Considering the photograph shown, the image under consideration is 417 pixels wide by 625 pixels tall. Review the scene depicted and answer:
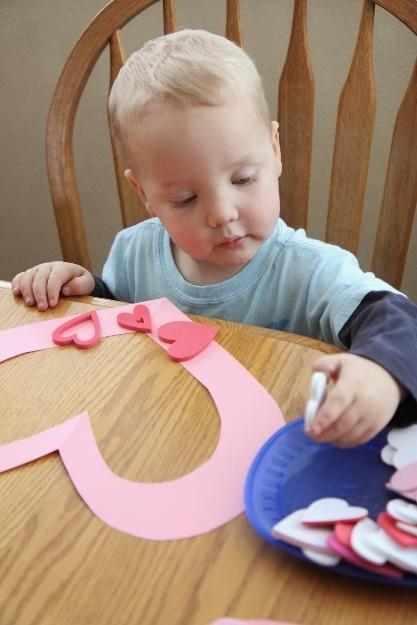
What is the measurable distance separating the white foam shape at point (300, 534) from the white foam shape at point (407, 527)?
45mm

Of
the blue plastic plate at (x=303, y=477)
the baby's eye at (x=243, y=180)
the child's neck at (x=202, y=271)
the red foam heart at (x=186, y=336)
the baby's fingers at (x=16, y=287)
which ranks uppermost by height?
the baby's eye at (x=243, y=180)

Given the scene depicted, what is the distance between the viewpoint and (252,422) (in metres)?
0.57

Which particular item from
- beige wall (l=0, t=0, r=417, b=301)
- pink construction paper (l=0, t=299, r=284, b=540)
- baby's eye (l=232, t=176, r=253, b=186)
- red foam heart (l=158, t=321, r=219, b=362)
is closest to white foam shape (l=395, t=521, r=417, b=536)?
pink construction paper (l=0, t=299, r=284, b=540)

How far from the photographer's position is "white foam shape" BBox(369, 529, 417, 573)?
0.39 meters

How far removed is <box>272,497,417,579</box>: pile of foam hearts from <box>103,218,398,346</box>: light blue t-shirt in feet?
1.05

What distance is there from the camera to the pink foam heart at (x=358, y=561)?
400 millimetres

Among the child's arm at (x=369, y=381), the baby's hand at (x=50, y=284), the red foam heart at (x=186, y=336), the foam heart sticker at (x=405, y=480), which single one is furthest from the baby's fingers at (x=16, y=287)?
the foam heart sticker at (x=405, y=480)

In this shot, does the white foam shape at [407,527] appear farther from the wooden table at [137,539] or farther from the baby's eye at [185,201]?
the baby's eye at [185,201]

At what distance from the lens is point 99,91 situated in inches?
67.2

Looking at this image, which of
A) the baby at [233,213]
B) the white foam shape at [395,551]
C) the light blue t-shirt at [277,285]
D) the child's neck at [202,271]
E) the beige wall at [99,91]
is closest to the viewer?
the white foam shape at [395,551]

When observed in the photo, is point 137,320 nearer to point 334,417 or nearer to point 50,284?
point 50,284

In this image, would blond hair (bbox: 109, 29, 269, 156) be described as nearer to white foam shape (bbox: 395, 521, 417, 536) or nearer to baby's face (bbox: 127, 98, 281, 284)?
baby's face (bbox: 127, 98, 281, 284)

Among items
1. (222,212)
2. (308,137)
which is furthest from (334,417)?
(308,137)

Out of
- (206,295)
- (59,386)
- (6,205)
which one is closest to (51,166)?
(206,295)
